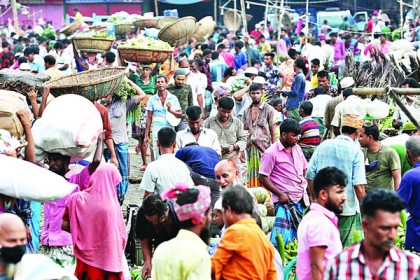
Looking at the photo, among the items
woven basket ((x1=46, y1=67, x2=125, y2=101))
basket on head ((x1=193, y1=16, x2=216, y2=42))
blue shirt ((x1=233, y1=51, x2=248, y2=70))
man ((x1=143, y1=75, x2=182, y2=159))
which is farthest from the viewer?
basket on head ((x1=193, y1=16, x2=216, y2=42))

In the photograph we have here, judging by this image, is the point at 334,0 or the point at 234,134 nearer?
the point at 234,134

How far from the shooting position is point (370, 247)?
478cm

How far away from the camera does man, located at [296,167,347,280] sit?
592cm

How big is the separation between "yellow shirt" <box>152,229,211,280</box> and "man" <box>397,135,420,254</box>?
253 cm

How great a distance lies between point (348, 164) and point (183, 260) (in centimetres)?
305

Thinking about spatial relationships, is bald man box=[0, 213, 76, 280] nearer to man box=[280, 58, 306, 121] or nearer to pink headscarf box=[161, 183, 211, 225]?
pink headscarf box=[161, 183, 211, 225]

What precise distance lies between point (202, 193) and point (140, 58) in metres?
8.17

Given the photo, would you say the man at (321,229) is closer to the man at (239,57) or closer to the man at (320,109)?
the man at (320,109)

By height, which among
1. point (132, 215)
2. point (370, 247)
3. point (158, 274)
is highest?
point (370, 247)

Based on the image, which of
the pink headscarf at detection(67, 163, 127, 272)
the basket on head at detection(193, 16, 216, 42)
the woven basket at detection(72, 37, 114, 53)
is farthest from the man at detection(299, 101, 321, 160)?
the basket on head at detection(193, 16, 216, 42)

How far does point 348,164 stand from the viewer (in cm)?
806

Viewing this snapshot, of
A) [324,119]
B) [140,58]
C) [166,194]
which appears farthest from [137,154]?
[166,194]

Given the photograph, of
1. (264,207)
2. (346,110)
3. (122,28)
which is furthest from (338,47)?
(346,110)

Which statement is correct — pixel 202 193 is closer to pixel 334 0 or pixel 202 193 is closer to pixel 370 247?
pixel 370 247
